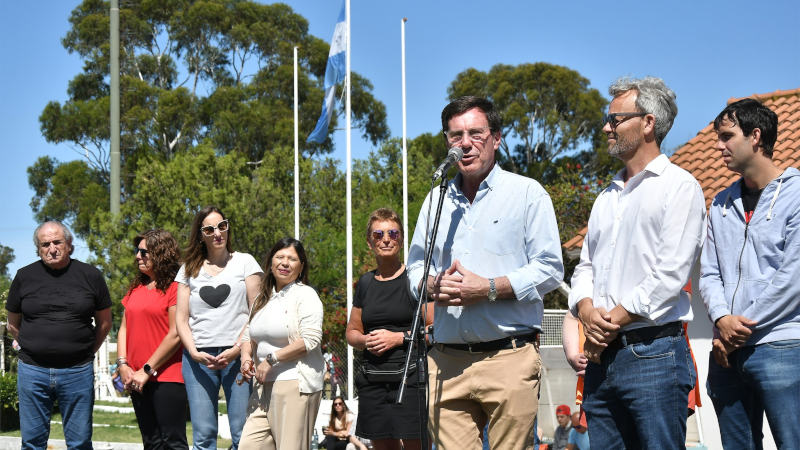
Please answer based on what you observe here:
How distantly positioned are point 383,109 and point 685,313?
42362 millimetres

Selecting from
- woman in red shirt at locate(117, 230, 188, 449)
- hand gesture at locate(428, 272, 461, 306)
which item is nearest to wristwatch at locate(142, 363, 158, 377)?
woman in red shirt at locate(117, 230, 188, 449)

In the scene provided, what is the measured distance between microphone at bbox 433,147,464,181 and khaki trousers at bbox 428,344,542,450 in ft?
2.88

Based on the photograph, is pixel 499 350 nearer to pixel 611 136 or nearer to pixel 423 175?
pixel 611 136

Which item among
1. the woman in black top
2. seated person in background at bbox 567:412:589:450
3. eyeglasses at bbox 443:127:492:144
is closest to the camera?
eyeglasses at bbox 443:127:492:144

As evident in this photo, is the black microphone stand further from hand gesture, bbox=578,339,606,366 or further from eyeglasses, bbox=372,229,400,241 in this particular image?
eyeglasses, bbox=372,229,400,241

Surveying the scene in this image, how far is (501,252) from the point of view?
4.53 m

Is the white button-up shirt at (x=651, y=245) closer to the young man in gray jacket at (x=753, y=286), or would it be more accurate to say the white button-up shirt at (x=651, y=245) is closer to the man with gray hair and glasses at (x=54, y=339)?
the young man in gray jacket at (x=753, y=286)

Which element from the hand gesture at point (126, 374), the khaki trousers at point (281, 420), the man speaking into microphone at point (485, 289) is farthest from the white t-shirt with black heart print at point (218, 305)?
the man speaking into microphone at point (485, 289)

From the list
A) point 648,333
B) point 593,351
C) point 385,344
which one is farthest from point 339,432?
point 648,333

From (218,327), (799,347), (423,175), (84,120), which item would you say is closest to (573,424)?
(218,327)

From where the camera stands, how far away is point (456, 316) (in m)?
4.49

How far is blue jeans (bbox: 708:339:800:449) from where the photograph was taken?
4293 mm

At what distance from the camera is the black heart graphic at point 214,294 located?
7.40 m

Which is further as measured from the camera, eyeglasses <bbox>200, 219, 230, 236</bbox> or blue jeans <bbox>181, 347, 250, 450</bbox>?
eyeglasses <bbox>200, 219, 230, 236</bbox>
